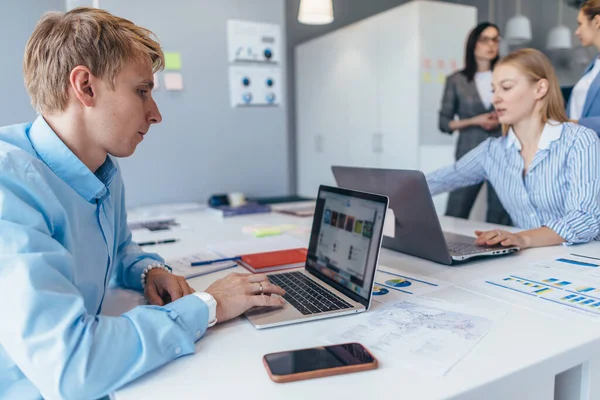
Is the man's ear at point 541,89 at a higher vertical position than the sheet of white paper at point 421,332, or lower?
higher

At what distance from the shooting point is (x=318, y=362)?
0.73 m

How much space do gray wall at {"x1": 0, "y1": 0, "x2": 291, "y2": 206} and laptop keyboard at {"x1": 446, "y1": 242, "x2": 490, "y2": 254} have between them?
1.56m

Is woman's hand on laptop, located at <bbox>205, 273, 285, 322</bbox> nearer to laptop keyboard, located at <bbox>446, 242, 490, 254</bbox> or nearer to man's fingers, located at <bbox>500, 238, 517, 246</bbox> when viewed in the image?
laptop keyboard, located at <bbox>446, 242, 490, 254</bbox>

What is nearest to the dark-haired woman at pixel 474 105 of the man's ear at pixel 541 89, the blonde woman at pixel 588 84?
the blonde woman at pixel 588 84

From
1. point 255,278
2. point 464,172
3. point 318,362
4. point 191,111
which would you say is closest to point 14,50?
point 191,111

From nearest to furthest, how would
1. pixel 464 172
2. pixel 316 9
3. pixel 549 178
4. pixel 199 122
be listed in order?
pixel 549 178, pixel 464 172, pixel 199 122, pixel 316 9

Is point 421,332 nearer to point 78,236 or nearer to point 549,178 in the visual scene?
point 78,236

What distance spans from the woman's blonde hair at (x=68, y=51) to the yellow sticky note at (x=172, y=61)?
159cm

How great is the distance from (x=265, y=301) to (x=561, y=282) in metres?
0.67

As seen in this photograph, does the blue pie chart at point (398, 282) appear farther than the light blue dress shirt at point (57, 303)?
Yes

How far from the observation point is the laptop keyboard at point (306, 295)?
955mm

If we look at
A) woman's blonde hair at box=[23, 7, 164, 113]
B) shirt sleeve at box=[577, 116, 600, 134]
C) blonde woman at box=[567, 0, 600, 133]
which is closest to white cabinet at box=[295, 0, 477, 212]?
blonde woman at box=[567, 0, 600, 133]

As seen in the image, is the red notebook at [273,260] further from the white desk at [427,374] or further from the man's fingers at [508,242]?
the man's fingers at [508,242]

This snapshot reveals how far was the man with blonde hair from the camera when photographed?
69 centimetres
